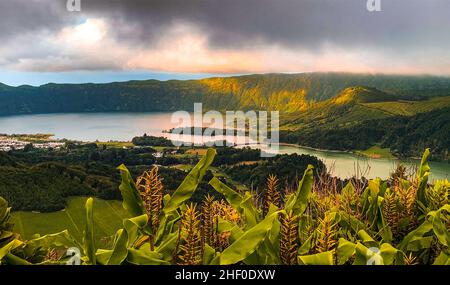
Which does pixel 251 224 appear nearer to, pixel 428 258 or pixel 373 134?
pixel 428 258

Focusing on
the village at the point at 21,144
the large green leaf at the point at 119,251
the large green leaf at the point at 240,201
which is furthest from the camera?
the village at the point at 21,144

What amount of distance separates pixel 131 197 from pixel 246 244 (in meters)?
0.53

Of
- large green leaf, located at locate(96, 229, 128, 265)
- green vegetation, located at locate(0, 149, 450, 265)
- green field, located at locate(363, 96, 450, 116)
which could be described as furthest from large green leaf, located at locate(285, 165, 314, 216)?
green field, located at locate(363, 96, 450, 116)

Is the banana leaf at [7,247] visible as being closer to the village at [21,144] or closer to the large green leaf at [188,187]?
the large green leaf at [188,187]

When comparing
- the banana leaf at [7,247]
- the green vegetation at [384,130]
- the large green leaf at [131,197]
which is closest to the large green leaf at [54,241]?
the banana leaf at [7,247]

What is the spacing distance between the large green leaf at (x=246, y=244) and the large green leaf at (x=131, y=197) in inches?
17.6

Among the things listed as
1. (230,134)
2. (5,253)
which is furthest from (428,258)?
(230,134)

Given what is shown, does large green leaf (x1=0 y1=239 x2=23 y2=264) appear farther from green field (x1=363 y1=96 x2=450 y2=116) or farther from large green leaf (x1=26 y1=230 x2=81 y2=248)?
green field (x1=363 y1=96 x2=450 y2=116)

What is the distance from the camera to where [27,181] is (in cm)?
7781

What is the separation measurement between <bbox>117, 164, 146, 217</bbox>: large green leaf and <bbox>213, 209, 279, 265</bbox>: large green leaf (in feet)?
1.47

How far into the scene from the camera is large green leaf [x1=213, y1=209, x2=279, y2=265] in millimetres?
1542

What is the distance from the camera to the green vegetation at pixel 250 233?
155 centimetres

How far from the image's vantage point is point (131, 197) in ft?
5.86
